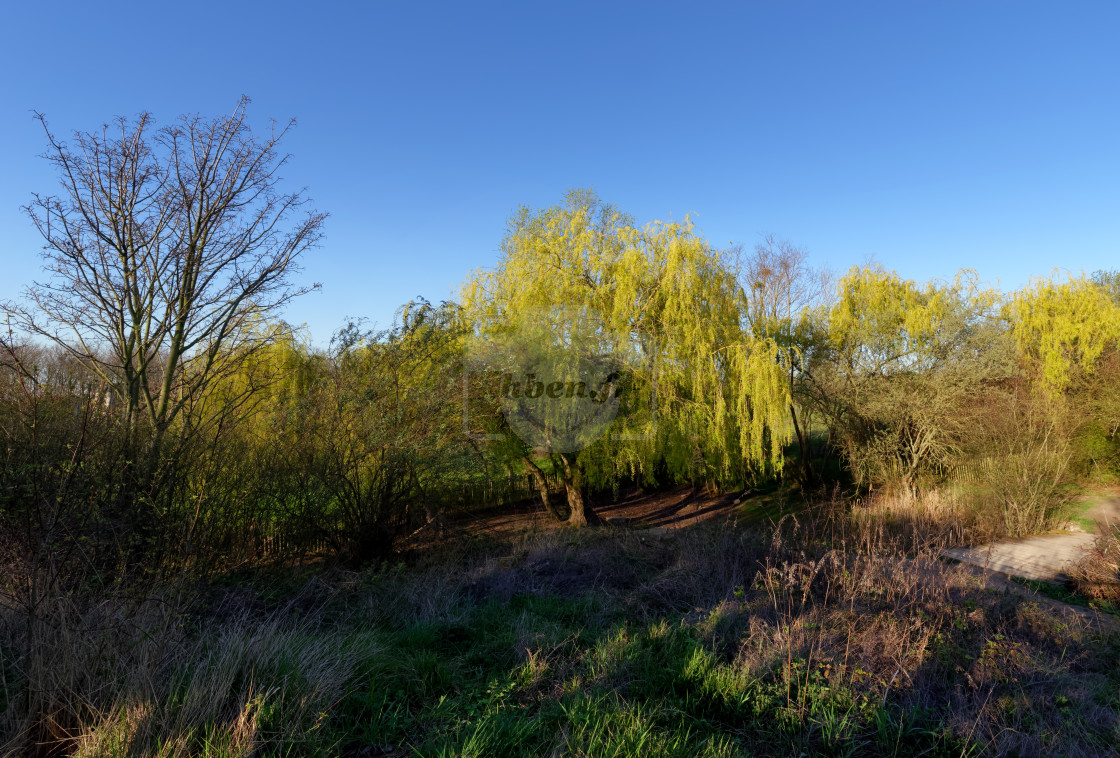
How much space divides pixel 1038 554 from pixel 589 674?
10.2m

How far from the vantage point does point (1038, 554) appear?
31.1 ft

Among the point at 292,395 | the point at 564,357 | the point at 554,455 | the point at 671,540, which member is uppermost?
the point at 564,357

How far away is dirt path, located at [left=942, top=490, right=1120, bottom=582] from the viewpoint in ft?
26.9

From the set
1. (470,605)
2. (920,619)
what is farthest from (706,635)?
(470,605)

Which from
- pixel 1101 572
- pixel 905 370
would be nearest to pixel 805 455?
pixel 905 370

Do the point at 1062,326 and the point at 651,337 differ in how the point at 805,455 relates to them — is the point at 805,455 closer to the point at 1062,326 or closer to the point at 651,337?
the point at 1062,326

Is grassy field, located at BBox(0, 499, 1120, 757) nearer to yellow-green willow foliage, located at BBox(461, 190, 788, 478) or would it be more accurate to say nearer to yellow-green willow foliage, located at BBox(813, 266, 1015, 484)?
yellow-green willow foliage, located at BBox(461, 190, 788, 478)

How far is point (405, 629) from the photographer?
189 inches

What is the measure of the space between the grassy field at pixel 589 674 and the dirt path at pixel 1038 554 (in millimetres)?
2930

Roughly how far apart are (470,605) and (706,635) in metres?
2.50

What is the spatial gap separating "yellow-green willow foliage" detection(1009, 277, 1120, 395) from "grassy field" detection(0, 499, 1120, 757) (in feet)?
42.1

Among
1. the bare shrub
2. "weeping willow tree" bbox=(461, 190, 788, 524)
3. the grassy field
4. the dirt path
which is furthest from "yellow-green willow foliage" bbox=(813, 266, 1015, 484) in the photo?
the grassy field

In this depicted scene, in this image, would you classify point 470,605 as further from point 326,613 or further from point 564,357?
point 564,357

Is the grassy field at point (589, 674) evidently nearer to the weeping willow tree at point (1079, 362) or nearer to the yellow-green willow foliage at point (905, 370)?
the yellow-green willow foliage at point (905, 370)
